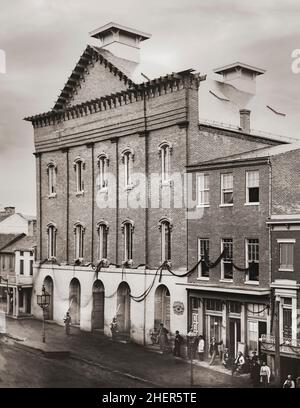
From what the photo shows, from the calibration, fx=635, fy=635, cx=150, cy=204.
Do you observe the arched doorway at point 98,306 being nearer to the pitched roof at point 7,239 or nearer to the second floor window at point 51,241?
the second floor window at point 51,241

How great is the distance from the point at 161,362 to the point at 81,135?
11.5 meters

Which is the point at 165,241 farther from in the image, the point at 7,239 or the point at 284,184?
the point at 7,239

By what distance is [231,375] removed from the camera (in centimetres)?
2050

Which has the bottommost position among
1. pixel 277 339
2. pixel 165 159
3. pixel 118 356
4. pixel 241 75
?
pixel 118 356

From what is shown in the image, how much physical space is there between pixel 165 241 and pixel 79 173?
234 inches

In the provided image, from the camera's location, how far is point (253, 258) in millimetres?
22016

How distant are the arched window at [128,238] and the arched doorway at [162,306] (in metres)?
2.54

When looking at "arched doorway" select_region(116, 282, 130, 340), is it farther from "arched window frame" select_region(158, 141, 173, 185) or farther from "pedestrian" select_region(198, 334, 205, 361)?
"arched window frame" select_region(158, 141, 173, 185)

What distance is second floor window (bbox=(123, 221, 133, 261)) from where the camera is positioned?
27219 mm

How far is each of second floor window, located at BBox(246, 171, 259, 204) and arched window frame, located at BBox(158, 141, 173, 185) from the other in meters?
3.92

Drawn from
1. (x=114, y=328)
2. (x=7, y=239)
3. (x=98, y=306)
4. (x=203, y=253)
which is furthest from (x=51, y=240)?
(x=203, y=253)

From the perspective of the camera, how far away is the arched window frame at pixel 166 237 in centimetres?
2562
